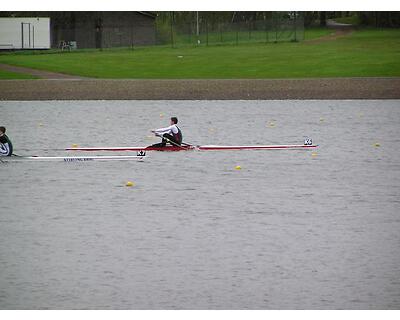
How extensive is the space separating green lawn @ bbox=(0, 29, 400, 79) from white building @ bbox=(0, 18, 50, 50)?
2401mm

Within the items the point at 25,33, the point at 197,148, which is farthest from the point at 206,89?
the point at 197,148

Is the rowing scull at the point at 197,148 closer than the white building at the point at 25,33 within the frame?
Yes

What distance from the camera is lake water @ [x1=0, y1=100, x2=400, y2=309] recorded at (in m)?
14.2

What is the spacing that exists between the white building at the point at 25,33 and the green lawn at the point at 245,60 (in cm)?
240

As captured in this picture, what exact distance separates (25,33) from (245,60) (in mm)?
13982

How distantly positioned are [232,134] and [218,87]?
679 inches

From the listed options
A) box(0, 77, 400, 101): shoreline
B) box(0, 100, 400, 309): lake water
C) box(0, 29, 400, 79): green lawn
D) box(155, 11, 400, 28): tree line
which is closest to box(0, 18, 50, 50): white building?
box(0, 29, 400, 79): green lawn

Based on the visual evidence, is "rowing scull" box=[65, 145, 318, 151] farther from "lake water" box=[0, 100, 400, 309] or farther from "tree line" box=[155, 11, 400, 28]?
"tree line" box=[155, 11, 400, 28]

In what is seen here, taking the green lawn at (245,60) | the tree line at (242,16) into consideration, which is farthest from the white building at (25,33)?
the tree line at (242,16)

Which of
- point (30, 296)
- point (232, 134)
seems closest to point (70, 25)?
point (232, 134)

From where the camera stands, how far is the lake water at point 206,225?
14.2 m

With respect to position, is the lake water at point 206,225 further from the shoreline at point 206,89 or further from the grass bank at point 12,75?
the grass bank at point 12,75

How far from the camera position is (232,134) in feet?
112

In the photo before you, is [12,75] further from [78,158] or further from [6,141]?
[6,141]
